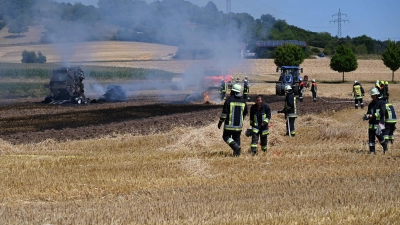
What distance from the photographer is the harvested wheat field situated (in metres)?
9.43

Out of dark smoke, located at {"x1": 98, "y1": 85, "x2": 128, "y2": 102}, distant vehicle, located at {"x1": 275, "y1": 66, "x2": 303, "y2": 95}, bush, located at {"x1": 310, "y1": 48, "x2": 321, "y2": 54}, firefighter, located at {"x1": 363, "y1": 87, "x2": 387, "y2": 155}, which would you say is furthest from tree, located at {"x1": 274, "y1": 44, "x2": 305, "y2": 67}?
firefighter, located at {"x1": 363, "y1": 87, "x2": 387, "y2": 155}

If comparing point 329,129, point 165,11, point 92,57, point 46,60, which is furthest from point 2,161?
point 46,60

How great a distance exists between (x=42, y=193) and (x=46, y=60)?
159ft

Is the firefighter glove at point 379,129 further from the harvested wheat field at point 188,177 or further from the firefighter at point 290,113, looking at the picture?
the firefighter at point 290,113

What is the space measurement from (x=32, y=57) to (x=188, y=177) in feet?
164

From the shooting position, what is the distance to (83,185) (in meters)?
12.6

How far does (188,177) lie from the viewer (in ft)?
44.7

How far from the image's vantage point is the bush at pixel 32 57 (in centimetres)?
5712

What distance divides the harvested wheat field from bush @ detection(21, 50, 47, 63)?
31942 mm

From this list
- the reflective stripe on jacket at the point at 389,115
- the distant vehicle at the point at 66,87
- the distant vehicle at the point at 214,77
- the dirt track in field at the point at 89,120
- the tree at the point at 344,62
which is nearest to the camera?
the reflective stripe on jacket at the point at 389,115

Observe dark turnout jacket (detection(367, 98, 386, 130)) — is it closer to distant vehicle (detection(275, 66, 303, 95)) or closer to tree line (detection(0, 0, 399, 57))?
tree line (detection(0, 0, 399, 57))

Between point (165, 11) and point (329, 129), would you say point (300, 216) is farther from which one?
point (165, 11)

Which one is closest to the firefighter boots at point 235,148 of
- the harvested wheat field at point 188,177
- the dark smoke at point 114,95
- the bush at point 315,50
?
the harvested wheat field at point 188,177

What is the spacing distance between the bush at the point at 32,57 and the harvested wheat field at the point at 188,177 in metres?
31.9
